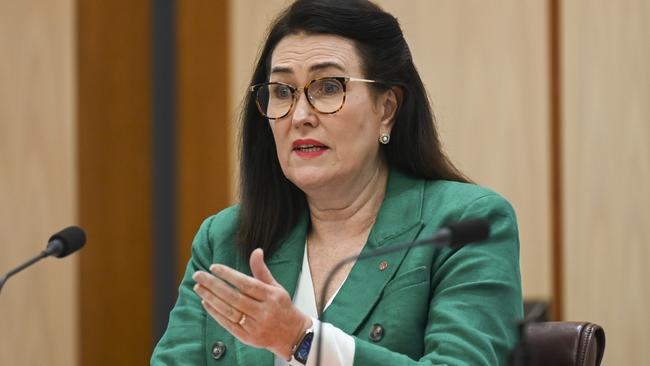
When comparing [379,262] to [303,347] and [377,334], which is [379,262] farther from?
[303,347]

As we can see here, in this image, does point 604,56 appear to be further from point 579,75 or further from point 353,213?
point 353,213

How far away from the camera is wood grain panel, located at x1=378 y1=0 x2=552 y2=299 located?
14.6 feet

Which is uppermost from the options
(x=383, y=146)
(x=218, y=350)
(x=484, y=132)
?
(x=383, y=146)

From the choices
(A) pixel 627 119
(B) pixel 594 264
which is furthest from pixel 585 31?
(B) pixel 594 264

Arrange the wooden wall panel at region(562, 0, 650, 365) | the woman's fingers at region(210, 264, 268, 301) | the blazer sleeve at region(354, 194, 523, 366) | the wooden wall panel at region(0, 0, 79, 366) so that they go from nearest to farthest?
1. the woman's fingers at region(210, 264, 268, 301)
2. the blazer sleeve at region(354, 194, 523, 366)
3. the wooden wall panel at region(562, 0, 650, 365)
4. the wooden wall panel at region(0, 0, 79, 366)

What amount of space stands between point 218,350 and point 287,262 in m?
0.27

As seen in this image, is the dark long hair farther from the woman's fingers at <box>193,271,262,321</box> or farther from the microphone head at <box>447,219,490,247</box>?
the microphone head at <box>447,219,490,247</box>

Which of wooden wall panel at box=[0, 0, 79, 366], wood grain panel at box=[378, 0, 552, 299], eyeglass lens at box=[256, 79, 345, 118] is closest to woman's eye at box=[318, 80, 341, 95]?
eyeglass lens at box=[256, 79, 345, 118]

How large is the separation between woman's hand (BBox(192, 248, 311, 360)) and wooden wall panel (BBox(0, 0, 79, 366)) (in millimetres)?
2896

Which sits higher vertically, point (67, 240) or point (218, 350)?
point (67, 240)

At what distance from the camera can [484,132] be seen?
4.54 metres

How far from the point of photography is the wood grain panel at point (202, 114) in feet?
16.3

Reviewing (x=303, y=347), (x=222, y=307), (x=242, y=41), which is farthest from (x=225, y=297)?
(x=242, y=41)

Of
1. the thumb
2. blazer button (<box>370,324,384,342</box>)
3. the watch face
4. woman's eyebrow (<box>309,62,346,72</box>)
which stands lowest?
blazer button (<box>370,324,384,342</box>)
